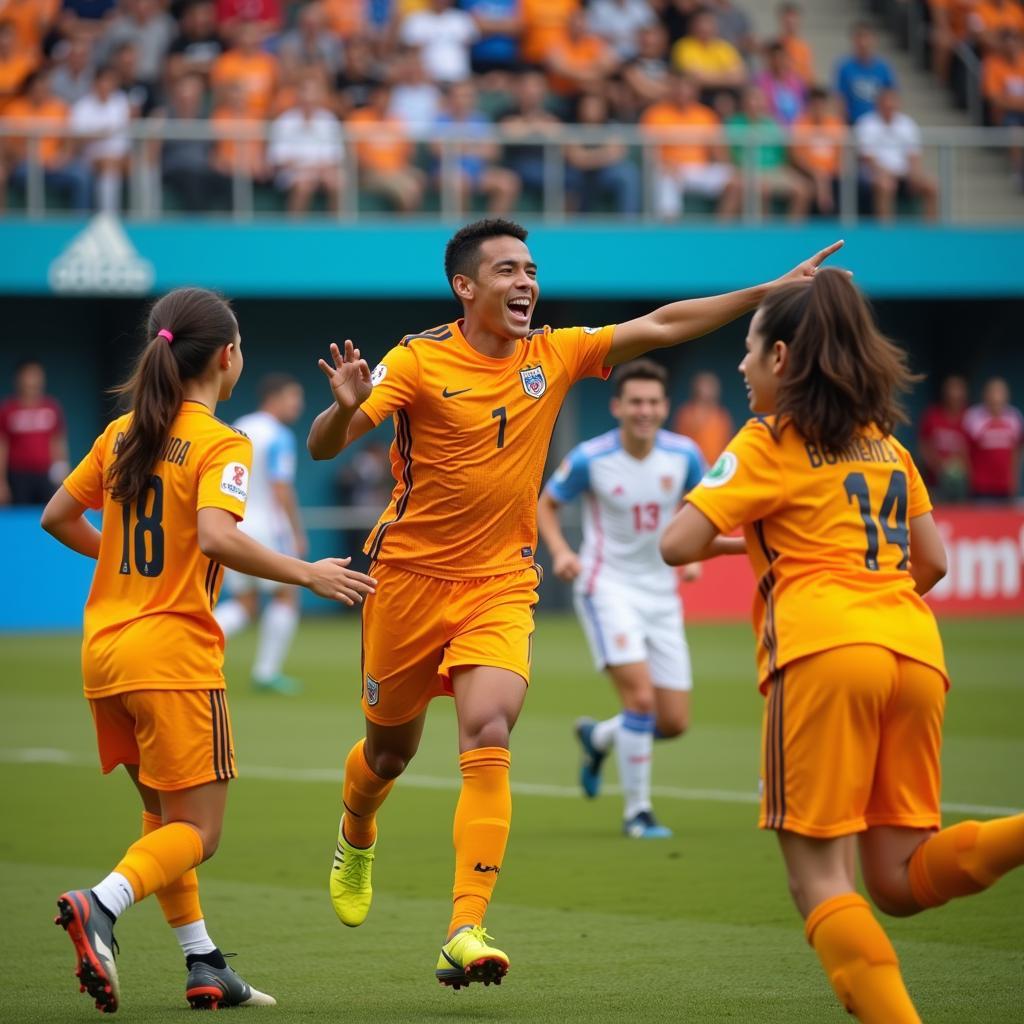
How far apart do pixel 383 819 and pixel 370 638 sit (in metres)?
3.58

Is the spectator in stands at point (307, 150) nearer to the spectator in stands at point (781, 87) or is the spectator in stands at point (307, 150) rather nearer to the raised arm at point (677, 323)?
the spectator in stands at point (781, 87)

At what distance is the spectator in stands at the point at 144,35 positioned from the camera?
22.7m

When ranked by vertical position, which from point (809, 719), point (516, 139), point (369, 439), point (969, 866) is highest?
point (516, 139)

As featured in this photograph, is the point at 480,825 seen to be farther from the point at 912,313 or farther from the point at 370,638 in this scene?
the point at 912,313

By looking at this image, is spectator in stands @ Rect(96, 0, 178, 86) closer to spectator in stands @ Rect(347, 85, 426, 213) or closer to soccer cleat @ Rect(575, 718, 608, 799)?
spectator in stands @ Rect(347, 85, 426, 213)

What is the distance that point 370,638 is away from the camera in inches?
270

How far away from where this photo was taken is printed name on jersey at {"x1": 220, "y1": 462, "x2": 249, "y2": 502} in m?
5.75

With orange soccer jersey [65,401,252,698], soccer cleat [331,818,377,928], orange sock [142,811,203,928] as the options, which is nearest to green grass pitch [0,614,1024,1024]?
soccer cleat [331,818,377,928]

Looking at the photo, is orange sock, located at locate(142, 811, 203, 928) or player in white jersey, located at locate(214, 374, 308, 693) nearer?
orange sock, located at locate(142, 811, 203, 928)

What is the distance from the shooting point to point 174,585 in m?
5.86

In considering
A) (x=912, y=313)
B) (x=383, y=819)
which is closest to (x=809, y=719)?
(x=383, y=819)

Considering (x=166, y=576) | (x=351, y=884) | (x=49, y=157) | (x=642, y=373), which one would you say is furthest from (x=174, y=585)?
(x=49, y=157)

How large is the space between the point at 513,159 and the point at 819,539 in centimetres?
1816

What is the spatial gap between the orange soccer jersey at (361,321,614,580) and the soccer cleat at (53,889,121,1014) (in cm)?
183
